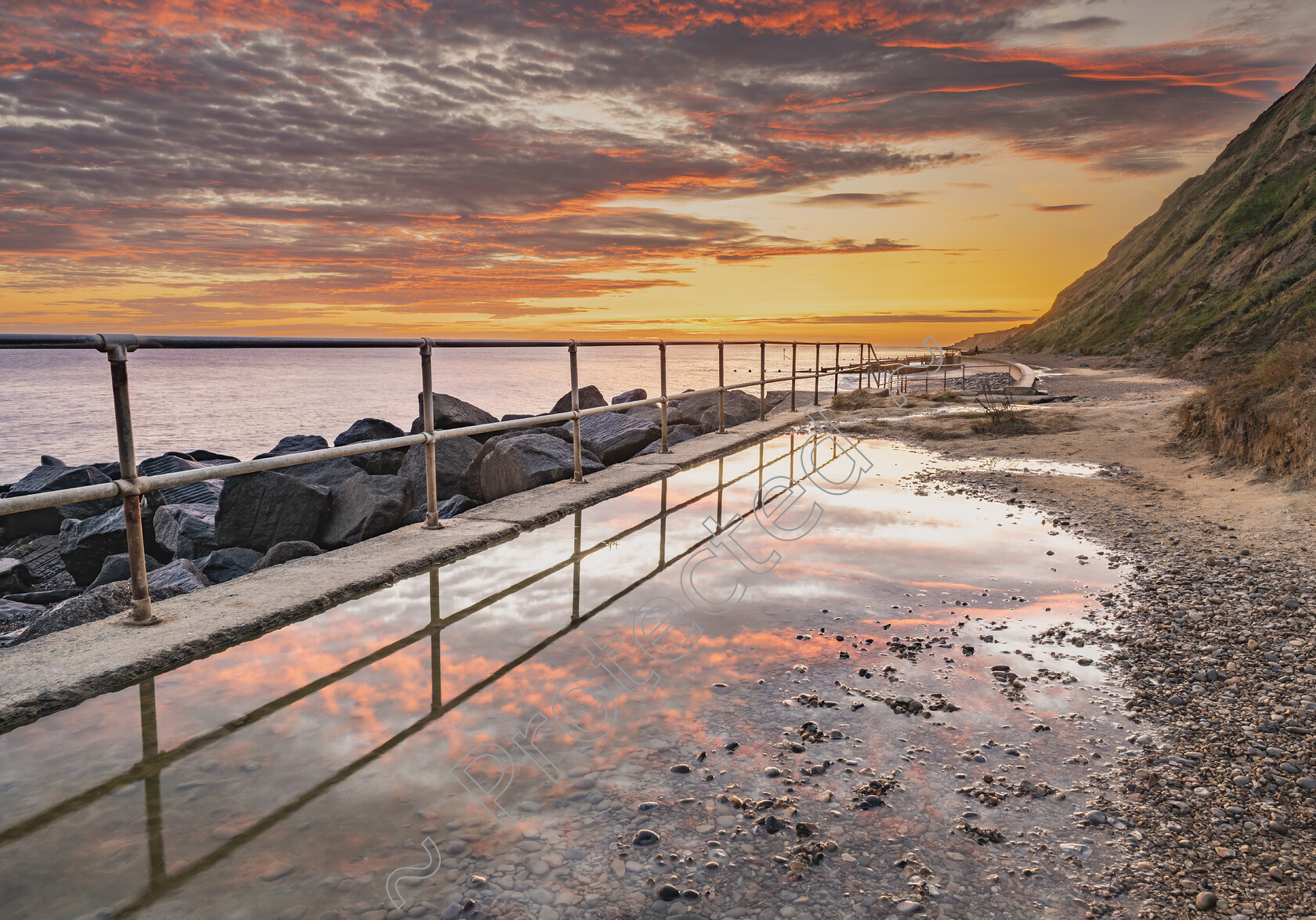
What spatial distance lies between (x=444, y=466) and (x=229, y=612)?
19.9 feet

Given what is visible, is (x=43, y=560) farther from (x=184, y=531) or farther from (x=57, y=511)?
(x=184, y=531)

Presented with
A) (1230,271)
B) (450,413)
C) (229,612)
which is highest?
(1230,271)

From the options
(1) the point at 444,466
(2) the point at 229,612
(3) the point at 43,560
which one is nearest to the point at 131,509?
(2) the point at 229,612

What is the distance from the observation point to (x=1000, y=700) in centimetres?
282

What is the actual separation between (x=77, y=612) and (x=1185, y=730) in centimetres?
481

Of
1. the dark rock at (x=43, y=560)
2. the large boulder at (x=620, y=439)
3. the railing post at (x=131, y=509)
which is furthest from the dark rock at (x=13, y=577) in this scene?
the large boulder at (x=620, y=439)

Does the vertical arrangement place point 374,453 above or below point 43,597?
above

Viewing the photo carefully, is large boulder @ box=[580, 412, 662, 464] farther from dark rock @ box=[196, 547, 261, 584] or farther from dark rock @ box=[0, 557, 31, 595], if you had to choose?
dark rock @ box=[0, 557, 31, 595]

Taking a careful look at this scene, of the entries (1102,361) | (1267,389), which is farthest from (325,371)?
(1267,389)

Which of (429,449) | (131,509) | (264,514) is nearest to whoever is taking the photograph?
(131,509)

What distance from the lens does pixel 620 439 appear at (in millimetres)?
10297

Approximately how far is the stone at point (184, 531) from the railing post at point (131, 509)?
424 centimetres

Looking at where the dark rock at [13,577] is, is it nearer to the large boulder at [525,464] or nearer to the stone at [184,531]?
the stone at [184,531]

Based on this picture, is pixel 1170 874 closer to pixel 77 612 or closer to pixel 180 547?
pixel 77 612
